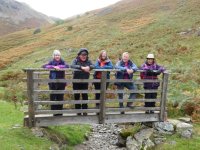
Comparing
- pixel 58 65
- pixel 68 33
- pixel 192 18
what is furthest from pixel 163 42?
pixel 68 33

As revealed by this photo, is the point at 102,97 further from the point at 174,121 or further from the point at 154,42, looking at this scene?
the point at 154,42

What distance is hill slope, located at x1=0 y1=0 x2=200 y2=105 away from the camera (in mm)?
30406

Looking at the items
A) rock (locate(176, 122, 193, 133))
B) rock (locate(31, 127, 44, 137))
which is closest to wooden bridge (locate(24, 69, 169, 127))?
rock (locate(31, 127, 44, 137))

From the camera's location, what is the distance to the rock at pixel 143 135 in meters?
17.8

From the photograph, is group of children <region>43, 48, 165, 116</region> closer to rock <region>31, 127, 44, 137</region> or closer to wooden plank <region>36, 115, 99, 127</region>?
wooden plank <region>36, 115, 99, 127</region>

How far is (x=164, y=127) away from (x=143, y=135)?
106 centimetres

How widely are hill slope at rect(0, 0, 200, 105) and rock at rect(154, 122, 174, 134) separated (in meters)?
4.01

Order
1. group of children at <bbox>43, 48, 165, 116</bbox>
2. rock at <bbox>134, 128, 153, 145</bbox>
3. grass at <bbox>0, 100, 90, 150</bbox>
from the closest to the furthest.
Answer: grass at <bbox>0, 100, 90, 150</bbox>, group of children at <bbox>43, 48, 165, 116</bbox>, rock at <bbox>134, 128, 153, 145</bbox>

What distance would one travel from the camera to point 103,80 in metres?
16.9

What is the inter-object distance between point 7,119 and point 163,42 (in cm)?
3068

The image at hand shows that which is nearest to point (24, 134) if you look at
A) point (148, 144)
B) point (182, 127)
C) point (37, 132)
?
point (37, 132)

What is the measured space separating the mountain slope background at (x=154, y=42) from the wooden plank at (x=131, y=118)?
3044 millimetres

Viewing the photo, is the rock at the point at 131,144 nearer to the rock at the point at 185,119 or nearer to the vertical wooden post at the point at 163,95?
the vertical wooden post at the point at 163,95

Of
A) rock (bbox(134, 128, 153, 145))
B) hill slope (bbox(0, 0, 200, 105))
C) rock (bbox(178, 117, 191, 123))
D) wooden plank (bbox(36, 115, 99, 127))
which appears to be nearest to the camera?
wooden plank (bbox(36, 115, 99, 127))
